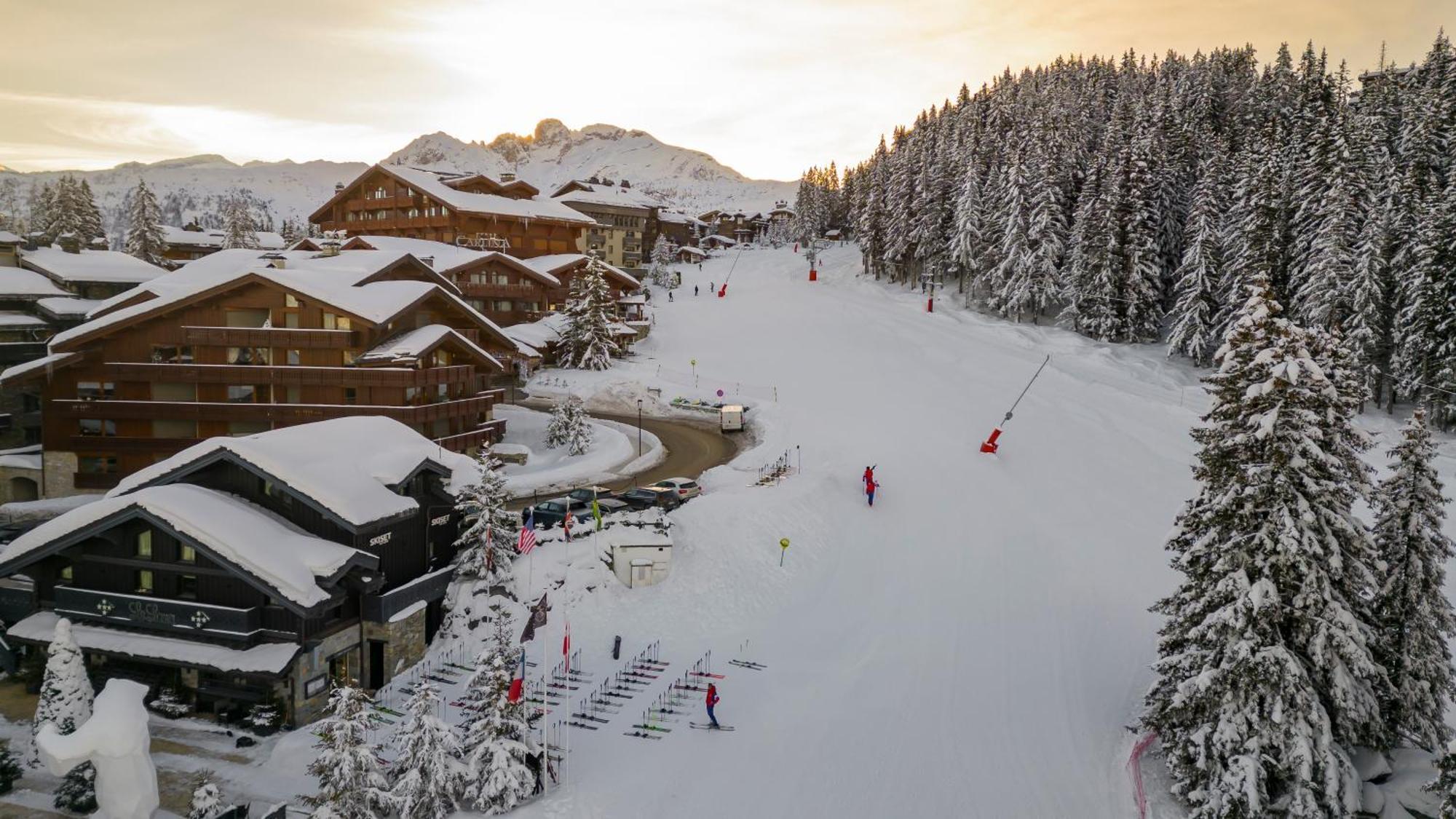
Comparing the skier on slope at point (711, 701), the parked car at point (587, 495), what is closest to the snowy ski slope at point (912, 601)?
the skier on slope at point (711, 701)

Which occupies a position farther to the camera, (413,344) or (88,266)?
(88,266)

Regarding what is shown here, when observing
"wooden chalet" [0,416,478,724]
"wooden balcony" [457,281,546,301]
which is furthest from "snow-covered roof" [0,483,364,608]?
"wooden balcony" [457,281,546,301]

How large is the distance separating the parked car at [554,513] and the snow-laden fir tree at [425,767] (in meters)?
15.3

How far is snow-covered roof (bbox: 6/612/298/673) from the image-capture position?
2256 cm

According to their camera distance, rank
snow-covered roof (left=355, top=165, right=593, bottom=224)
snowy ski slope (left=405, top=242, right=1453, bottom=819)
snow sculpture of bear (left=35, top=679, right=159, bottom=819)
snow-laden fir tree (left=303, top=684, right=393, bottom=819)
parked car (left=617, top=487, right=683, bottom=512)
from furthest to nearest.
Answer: snow-covered roof (left=355, top=165, right=593, bottom=224) < parked car (left=617, top=487, right=683, bottom=512) < snowy ski slope (left=405, top=242, right=1453, bottom=819) < snow sculpture of bear (left=35, top=679, right=159, bottom=819) < snow-laden fir tree (left=303, top=684, right=393, bottom=819)

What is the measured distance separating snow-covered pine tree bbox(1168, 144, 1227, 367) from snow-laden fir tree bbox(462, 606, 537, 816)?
5813 cm

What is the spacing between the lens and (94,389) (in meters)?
40.2

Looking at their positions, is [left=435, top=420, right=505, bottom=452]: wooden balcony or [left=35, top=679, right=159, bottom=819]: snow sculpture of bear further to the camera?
[left=435, top=420, right=505, bottom=452]: wooden balcony

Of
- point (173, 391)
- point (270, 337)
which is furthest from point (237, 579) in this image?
point (173, 391)

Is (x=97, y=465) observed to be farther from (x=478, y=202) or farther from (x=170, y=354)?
(x=478, y=202)

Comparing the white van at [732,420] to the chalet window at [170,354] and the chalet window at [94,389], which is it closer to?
the chalet window at [170,354]

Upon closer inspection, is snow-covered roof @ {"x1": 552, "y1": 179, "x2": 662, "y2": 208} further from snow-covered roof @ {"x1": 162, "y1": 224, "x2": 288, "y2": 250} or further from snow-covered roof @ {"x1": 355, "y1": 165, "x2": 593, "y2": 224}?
snow-covered roof @ {"x1": 162, "y1": 224, "x2": 288, "y2": 250}

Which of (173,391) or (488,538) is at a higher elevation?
(173,391)

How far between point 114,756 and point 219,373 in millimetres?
26579
